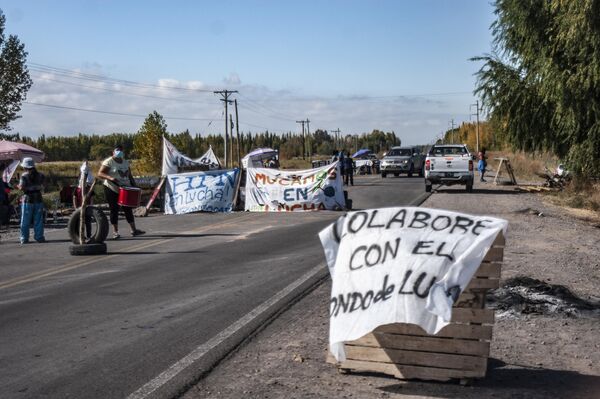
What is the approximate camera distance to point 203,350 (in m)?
6.38

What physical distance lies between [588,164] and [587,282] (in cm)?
1409

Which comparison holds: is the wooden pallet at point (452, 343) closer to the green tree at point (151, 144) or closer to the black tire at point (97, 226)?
the black tire at point (97, 226)

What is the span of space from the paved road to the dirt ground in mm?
663

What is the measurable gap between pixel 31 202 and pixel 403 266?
12.6 meters

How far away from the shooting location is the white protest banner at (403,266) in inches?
201

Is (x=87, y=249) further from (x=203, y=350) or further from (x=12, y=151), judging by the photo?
(x=12, y=151)

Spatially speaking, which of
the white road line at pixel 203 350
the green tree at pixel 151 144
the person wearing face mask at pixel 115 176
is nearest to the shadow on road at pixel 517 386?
the white road line at pixel 203 350

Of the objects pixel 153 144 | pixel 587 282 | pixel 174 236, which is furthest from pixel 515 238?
pixel 153 144

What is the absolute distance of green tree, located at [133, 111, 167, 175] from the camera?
82312mm

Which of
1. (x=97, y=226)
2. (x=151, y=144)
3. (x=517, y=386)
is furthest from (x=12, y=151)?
(x=151, y=144)

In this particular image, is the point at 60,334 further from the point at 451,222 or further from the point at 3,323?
the point at 451,222

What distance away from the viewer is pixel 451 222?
5285mm

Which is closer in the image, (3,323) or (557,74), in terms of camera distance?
(3,323)

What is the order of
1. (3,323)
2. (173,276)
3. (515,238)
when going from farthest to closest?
(515,238) < (173,276) < (3,323)
